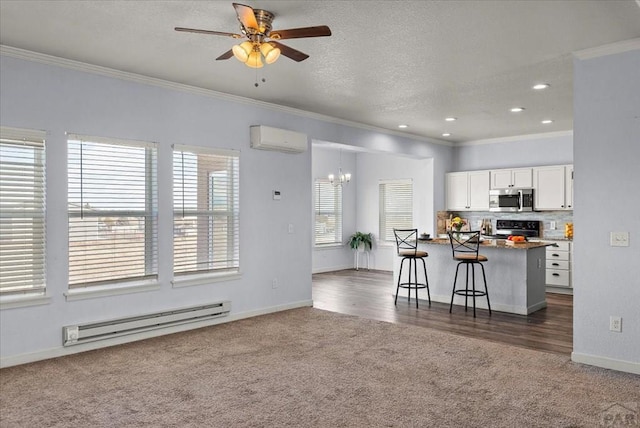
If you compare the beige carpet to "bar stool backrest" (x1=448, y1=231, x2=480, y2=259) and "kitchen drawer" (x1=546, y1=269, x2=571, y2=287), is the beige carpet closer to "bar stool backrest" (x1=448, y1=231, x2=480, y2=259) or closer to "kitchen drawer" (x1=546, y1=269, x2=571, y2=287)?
"bar stool backrest" (x1=448, y1=231, x2=480, y2=259)

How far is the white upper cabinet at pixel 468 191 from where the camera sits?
8.89 m

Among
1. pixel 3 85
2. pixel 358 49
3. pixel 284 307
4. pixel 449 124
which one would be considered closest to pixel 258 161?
pixel 284 307

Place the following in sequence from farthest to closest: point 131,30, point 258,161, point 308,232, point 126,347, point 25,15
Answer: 1. point 308,232
2. point 258,161
3. point 126,347
4. point 131,30
5. point 25,15

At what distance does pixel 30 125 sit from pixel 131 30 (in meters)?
1.36

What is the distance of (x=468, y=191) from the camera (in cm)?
911

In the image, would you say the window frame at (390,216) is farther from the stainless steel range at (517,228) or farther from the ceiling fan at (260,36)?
the ceiling fan at (260,36)

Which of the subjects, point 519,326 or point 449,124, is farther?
point 449,124

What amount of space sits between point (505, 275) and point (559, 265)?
206 centimetres

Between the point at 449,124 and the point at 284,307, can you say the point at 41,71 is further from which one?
the point at 449,124

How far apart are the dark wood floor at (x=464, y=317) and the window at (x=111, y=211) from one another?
8.66 feet

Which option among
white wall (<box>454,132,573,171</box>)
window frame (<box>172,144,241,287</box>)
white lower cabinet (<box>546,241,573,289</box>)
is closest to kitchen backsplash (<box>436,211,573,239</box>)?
white lower cabinet (<box>546,241,573,289</box>)

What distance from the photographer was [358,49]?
13.3ft

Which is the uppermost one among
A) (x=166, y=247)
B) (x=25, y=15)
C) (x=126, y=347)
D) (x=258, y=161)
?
(x=25, y=15)

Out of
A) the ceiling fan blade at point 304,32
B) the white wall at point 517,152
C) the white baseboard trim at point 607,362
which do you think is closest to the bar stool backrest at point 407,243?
the white wall at point 517,152
